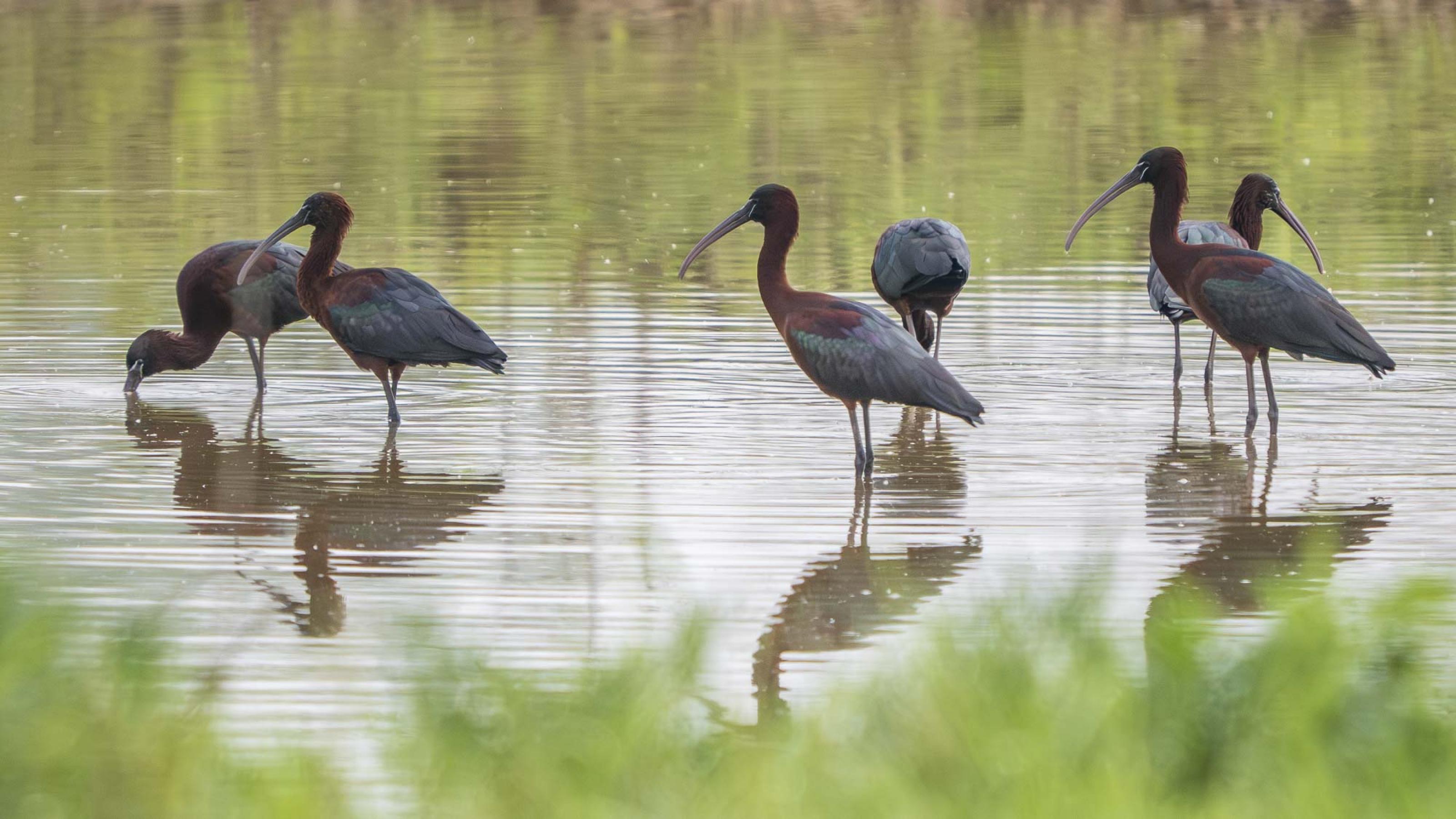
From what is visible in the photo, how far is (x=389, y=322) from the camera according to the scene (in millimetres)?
11172

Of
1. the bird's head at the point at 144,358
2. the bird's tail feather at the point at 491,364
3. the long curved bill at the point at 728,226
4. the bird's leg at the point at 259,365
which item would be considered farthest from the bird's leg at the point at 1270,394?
the bird's head at the point at 144,358

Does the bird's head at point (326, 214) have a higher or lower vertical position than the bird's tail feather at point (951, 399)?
higher

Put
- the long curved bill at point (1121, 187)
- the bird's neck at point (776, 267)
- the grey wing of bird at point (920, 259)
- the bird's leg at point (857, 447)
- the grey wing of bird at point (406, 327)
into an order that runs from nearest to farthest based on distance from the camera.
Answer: the bird's leg at point (857, 447), the bird's neck at point (776, 267), the grey wing of bird at point (406, 327), the long curved bill at point (1121, 187), the grey wing of bird at point (920, 259)

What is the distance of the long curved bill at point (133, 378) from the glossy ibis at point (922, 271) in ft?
14.6

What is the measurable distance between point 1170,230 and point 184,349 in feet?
19.0

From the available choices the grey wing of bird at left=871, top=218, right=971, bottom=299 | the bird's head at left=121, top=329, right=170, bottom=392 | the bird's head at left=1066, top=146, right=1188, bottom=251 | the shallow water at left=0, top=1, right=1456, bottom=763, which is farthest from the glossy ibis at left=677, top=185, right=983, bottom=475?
the bird's head at left=121, top=329, right=170, bottom=392

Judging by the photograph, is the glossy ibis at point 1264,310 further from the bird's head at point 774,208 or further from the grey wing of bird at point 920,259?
the bird's head at point 774,208

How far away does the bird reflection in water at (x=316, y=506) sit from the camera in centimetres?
803

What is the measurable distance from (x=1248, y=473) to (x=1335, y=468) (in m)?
0.40

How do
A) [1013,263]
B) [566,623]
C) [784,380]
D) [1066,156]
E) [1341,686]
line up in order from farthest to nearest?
[1066,156]
[1013,263]
[784,380]
[566,623]
[1341,686]

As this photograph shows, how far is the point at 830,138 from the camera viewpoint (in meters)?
26.0

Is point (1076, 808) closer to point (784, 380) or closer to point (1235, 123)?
point (784, 380)

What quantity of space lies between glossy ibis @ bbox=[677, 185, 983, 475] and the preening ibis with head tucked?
276 centimetres

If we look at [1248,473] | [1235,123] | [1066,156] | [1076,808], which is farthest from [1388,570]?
[1235,123]
